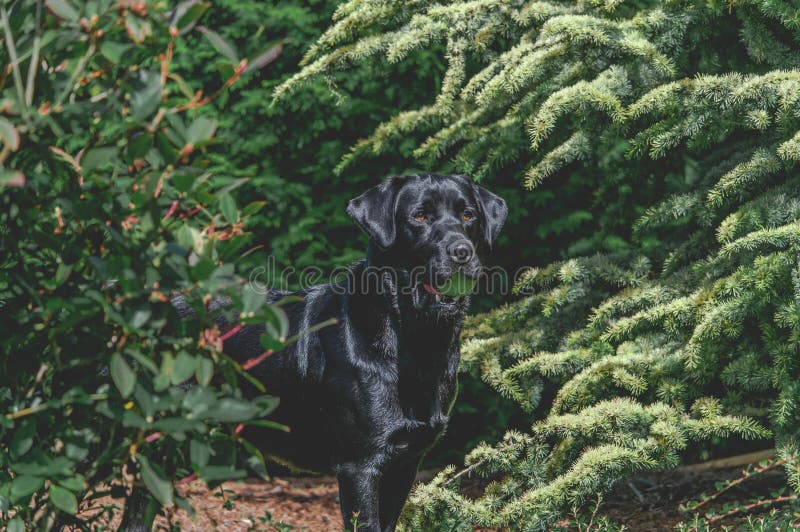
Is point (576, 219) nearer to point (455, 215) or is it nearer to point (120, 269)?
point (455, 215)

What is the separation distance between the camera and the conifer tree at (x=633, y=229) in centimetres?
325

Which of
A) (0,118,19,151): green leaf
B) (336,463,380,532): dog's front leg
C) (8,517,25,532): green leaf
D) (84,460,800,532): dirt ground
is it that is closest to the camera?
(0,118,19,151): green leaf

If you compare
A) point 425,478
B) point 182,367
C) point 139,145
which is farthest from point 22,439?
point 425,478

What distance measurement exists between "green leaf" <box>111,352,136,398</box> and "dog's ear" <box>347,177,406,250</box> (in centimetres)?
208

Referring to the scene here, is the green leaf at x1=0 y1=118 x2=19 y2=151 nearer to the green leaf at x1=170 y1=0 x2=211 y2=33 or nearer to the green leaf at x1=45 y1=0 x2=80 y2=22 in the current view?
the green leaf at x1=45 y1=0 x2=80 y2=22

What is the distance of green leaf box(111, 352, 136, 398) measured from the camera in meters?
1.60

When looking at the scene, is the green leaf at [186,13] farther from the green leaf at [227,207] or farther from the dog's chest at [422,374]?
the dog's chest at [422,374]

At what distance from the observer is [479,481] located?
5.64 metres

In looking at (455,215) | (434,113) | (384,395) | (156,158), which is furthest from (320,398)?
(156,158)

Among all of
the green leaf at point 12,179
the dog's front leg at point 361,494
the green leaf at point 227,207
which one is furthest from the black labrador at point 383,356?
the green leaf at point 12,179

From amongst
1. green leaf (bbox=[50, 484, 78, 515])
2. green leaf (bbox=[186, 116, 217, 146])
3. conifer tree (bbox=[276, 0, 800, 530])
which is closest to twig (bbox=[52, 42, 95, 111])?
green leaf (bbox=[186, 116, 217, 146])

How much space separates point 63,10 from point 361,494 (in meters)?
2.38

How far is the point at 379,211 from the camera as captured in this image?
12.3 feet

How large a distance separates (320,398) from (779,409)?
188 centimetres
